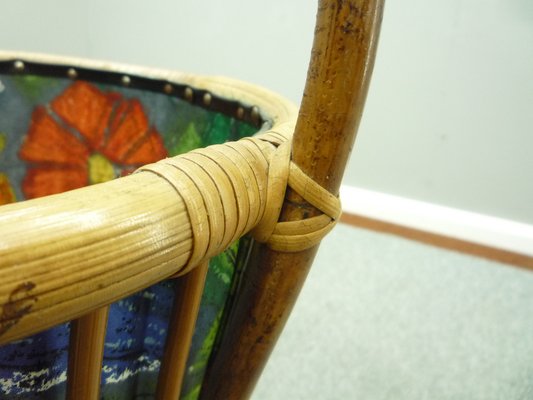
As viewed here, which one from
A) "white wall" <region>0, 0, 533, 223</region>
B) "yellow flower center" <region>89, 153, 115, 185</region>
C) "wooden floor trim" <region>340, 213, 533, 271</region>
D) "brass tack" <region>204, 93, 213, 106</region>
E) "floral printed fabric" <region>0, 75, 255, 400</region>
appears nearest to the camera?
"floral printed fabric" <region>0, 75, 255, 400</region>

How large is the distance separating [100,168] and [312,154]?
1.32 ft

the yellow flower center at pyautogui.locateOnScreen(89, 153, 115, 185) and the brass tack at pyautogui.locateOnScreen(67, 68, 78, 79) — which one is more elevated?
the brass tack at pyautogui.locateOnScreen(67, 68, 78, 79)

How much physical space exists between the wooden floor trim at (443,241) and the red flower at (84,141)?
109 cm

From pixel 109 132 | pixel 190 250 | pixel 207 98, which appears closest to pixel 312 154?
pixel 190 250

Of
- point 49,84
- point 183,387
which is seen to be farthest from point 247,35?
point 183,387

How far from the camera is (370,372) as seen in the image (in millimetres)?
970

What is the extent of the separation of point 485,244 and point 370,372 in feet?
2.15

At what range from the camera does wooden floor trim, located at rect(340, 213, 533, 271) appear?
1.36m

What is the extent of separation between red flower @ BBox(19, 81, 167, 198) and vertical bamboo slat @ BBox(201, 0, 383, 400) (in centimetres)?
27

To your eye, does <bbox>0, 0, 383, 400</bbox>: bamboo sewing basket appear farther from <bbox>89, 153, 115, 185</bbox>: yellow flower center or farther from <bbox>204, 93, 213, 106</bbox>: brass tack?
<bbox>89, 153, 115, 185</bbox>: yellow flower center

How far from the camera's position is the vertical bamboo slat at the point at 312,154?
20cm

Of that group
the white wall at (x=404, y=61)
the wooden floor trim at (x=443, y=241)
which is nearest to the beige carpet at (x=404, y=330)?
A: the wooden floor trim at (x=443, y=241)

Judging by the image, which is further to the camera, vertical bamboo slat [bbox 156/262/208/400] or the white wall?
A: the white wall

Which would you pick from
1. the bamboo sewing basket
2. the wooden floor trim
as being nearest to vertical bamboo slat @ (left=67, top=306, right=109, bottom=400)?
the bamboo sewing basket
